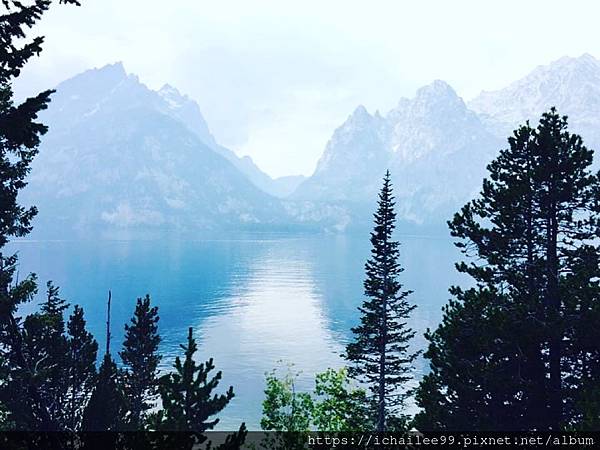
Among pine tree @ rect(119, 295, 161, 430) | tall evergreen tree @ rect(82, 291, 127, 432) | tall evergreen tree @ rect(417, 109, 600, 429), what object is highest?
tall evergreen tree @ rect(417, 109, 600, 429)

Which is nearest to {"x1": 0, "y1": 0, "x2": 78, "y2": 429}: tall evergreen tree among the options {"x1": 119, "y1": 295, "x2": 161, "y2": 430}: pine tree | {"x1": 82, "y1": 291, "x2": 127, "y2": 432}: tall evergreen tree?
{"x1": 82, "y1": 291, "x2": 127, "y2": 432}: tall evergreen tree

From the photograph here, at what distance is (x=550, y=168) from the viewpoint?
65.1 ft

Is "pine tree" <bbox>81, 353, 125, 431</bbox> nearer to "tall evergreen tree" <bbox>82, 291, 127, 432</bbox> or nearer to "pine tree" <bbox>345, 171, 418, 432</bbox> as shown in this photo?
"tall evergreen tree" <bbox>82, 291, 127, 432</bbox>

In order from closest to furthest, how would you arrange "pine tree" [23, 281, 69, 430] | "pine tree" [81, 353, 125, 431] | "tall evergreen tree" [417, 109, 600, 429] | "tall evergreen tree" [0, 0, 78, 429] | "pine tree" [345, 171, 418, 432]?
"tall evergreen tree" [0, 0, 78, 429]
"pine tree" [81, 353, 125, 431]
"tall evergreen tree" [417, 109, 600, 429]
"pine tree" [23, 281, 69, 430]
"pine tree" [345, 171, 418, 432]

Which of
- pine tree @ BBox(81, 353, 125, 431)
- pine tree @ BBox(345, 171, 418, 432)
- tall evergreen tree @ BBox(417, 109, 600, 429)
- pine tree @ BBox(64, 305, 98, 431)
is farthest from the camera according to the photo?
pine tree @ BBox(345, 171, 418, 432)

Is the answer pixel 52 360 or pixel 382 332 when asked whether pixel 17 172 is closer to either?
pixel 52 360

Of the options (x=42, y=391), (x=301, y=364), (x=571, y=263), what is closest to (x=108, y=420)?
(x=42, y=391)

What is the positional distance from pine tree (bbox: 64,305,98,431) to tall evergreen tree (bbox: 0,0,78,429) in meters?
Answer: 6.09

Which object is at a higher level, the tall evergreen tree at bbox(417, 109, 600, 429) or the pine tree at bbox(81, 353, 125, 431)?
the tall evergreen tree at bbox(417, 109, 600, 429)

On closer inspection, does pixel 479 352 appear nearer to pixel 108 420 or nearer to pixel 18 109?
pixel 108 420

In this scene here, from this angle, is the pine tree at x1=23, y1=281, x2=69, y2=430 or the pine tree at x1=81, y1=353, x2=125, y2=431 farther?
the pine tree at x1=23, y1=281, x2=69, y2=430

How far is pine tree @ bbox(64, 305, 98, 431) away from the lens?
29.5 metres

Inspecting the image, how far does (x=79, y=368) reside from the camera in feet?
99.1

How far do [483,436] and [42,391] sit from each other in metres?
23.6
